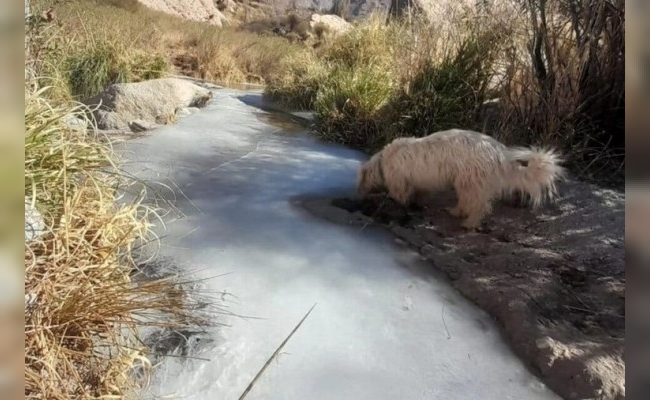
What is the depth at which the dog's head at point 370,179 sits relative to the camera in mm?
3502

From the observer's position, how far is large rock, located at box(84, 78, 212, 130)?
5.10 meters

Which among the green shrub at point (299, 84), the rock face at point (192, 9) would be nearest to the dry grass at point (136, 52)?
the green shrub at point (299, 84)

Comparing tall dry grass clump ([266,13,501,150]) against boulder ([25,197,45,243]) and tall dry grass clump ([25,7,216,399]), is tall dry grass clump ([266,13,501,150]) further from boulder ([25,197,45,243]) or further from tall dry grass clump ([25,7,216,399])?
boulder ([25,197,45,243])

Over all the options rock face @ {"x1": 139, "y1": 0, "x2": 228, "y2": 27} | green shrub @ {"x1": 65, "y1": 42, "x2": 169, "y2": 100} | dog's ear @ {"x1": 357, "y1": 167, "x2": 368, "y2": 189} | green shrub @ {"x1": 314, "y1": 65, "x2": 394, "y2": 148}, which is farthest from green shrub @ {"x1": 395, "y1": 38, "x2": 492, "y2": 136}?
rock face @ {"x1": 139, "y1": 0, "x2": 228, "y2": 27}

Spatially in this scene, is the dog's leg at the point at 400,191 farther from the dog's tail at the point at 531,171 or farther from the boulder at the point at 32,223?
the boulder at the point at 32,223

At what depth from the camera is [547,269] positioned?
8.71 ft

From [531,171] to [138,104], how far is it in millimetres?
4236

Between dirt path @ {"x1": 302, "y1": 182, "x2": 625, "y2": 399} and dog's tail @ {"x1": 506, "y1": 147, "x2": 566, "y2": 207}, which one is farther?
dog's tail @ {"x1": 506, "y1": 147, "x2": 566, "y2": 207}

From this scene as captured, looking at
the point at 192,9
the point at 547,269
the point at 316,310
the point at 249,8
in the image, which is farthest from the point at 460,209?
the point at 249,8

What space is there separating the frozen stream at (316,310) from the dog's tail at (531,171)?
0.81 m

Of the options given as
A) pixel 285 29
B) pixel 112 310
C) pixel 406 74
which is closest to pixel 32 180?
pixel 112 310

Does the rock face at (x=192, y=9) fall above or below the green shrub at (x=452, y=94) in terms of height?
above

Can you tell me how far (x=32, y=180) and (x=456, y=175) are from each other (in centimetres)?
229

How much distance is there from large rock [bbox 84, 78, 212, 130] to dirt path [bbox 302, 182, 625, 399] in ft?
9.03
